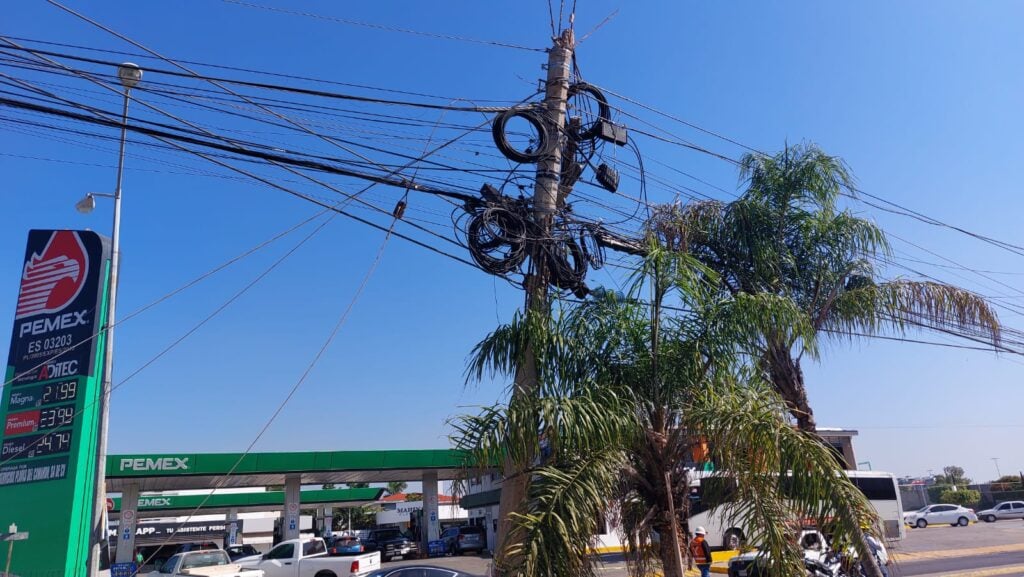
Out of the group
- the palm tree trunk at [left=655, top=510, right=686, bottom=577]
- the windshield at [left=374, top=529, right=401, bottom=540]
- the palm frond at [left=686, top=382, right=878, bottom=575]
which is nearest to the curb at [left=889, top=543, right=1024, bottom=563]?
the palm tree trunk at [left=655, top=510, right=686, bottom=577]

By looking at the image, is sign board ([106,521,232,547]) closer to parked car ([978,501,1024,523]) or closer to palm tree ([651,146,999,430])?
palm tree ([651,146,999,430])

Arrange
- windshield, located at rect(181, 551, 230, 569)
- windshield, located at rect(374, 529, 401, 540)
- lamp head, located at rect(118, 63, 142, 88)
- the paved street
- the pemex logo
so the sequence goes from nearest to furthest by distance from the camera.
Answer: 1. lamp head, located at rect(118, 63, 142, 88)
2. the paved street
3. windshield, located at rect(181, 551, 230, 569)
4. the pemex logo
5. windshield, located at rect(374, 529, 401, 540)

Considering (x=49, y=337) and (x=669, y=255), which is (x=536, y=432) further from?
(x=49, y=337)

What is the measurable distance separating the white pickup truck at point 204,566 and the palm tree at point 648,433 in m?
13.4

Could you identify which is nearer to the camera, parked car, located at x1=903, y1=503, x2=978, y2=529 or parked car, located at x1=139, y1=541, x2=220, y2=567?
parked car, located at x1=139, y1=541, x2=220, y2=567

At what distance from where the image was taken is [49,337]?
18.8 metres

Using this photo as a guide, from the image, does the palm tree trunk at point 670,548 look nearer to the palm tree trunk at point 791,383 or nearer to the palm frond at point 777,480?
the palm frond at point 777,480

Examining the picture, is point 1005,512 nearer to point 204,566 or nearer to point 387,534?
point 387,534

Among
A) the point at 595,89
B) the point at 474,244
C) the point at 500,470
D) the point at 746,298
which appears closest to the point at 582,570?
the point at 500,470

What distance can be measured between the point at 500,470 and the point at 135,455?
2739cm

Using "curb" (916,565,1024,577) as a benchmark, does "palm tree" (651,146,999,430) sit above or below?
above

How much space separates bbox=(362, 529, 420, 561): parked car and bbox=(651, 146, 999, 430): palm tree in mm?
25382

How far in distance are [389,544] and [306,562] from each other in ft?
46.0

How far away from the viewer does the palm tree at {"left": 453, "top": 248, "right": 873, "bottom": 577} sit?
671 cm
